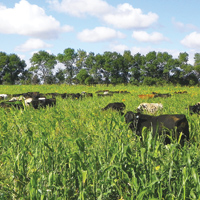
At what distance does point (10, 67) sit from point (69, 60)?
17.4 metres

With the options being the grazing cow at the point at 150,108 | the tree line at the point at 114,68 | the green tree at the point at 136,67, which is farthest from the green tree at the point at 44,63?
the grazing cow at the point at 150,108

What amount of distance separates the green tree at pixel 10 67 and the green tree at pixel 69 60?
1194 centimetres

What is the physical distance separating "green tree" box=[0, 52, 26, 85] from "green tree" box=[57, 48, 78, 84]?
11.9 metres

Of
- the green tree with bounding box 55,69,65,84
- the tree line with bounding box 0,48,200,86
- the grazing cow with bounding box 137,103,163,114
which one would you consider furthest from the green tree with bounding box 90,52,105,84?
the grazing cow with bounding box 137,103,163,114

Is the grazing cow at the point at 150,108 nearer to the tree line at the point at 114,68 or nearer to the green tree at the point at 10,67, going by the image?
the tree line at the point at 114,68

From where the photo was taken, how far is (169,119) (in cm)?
320

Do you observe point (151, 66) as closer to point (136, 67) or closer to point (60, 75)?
point (136, 67)

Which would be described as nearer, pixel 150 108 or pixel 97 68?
pixel 150 108

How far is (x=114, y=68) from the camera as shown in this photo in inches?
2461

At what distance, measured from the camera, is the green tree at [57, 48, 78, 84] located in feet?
241

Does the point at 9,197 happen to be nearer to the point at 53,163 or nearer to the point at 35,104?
the point at 53,163

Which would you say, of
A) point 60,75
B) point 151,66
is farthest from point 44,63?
point 151,66

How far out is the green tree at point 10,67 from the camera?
68.6 m

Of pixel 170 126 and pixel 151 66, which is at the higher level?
pixel 151 66
